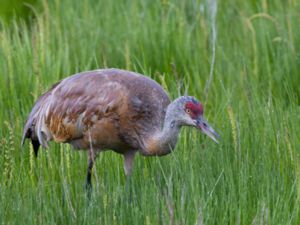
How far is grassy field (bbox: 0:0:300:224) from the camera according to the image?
4.26 metres

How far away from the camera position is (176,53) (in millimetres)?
6922

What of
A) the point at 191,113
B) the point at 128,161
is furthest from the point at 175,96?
the point at 191,113

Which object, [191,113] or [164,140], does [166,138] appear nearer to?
[164,140]

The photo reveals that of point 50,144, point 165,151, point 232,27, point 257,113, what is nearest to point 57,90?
point 50,144

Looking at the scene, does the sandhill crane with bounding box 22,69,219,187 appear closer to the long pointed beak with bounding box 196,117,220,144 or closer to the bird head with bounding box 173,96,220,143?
the bird head with bounding box 173,96,220,143

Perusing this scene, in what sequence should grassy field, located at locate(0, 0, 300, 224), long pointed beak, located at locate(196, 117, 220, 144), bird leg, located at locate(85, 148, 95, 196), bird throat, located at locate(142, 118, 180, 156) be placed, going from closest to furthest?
grassy field, located at locate(0, 0, 300, 224) → long pointed beak, located at locate(196, 117, 220, 144) → bird leg, located at locate(85, 148, 95, 196) → bird throat, located at locate(142, 118, 180, 156)

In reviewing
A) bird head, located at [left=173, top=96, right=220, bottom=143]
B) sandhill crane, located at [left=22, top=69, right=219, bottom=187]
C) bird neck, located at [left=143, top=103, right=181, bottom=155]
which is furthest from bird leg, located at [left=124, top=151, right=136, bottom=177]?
bird head, located at [left=173, top=96, right=220, bottom=143]

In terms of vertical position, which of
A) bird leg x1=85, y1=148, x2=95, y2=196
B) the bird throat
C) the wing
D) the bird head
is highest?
the wing

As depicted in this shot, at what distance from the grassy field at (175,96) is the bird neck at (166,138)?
0.31 feet

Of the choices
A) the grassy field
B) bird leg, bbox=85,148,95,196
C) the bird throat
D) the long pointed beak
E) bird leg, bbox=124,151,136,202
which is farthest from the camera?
bird leg, bbox=124,151,136,202

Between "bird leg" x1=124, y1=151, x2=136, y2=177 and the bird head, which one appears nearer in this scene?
the bird head

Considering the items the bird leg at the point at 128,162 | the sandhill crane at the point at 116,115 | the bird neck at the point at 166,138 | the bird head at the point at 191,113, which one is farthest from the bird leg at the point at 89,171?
the bird head at the point at 191,113

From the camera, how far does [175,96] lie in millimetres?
5895

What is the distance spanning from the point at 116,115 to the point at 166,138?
319mm
